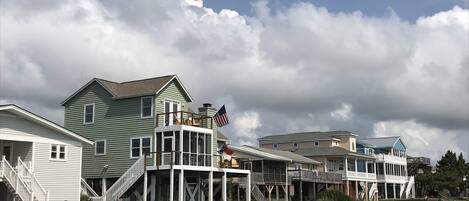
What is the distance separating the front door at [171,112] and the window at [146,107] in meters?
1.13

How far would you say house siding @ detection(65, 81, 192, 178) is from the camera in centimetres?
4312

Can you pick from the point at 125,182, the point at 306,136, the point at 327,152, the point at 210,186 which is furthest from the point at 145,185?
the point at 306,136

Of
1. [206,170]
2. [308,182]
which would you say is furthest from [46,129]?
[308,182]

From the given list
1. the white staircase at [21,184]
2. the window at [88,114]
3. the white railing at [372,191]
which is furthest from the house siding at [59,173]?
the white railing at [372,191]

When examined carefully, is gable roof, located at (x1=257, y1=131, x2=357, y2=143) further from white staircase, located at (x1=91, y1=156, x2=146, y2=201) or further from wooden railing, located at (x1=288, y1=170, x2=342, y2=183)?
white staircase, located at (x1=91, y1=156, x2=146, y2=201)

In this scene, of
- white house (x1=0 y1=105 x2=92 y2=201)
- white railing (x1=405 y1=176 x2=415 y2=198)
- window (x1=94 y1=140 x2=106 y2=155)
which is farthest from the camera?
white railing (x1=405 y1=176 x2=415 y2=198)

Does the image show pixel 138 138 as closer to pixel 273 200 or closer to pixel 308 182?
pixel 273 200

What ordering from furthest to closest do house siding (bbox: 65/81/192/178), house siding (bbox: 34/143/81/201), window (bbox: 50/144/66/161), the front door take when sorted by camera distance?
house siding (bbox: 65/81/192/178) < the front door < window (bbox: 50/144/66/161) < house siding (bbox: 34/143/81/201)

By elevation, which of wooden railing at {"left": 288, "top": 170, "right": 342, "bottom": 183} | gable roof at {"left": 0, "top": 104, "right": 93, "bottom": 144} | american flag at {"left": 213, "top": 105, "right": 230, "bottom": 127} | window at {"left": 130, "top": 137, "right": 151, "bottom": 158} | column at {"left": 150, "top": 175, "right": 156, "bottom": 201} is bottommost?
column at {"left": 150, "top": 175, "right": 156, "bottom": 201}

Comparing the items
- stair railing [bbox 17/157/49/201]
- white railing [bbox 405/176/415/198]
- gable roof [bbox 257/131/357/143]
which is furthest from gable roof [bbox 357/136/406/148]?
stair railing [bbox 17/157/49/201]

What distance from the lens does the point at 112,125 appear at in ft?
145

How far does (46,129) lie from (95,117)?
10.1 metres

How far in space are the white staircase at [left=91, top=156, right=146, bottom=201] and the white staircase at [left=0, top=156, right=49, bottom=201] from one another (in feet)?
26.7

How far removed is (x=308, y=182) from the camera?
66500 mm
